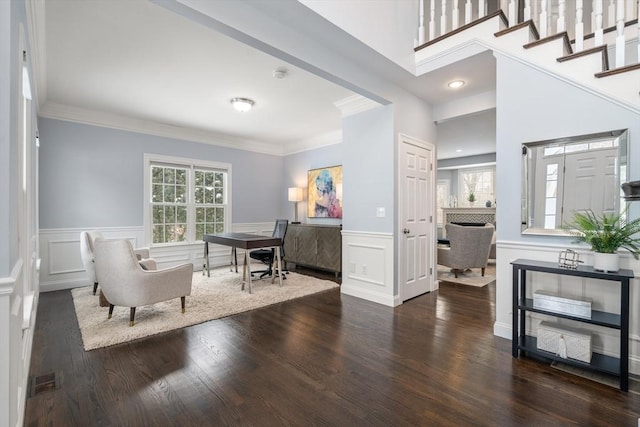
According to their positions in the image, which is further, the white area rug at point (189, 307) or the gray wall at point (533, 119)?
the white area rug at point (189, 307)

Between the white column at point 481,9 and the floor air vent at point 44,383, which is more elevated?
the white column at point 481,9

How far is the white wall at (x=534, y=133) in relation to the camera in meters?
2.11

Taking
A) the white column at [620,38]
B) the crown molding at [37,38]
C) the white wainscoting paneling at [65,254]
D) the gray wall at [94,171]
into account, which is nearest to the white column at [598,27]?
the white column at [620,38]

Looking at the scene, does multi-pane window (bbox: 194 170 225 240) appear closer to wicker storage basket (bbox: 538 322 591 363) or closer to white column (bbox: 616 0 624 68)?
wicker storage basket (bbox: 538 322 591 363)

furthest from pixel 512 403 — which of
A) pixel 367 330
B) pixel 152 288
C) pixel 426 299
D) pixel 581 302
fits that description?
pixel 152 288

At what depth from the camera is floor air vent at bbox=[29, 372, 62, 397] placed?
6.22 feet

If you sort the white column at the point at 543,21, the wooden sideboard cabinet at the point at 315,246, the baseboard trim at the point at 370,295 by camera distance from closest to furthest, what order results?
1. the white column at the point at 543,21
2. the baseboard trim at the point at 370,295
3. the wooden sideboard cabinet at the point at 315,246

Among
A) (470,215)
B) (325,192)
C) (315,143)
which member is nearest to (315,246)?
(325,192)

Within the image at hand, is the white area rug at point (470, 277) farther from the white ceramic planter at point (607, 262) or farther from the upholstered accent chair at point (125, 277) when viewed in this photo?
the upholstered accent chair at point (125, 277)

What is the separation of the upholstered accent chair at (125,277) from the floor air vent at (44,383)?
2.69 ft

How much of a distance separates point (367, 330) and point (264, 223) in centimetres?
440

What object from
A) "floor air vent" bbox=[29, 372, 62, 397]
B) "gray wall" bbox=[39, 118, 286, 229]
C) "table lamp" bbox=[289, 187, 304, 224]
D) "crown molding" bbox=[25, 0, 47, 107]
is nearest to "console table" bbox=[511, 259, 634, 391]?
"floor air vent" bbox=[29, 372, 62, 397]

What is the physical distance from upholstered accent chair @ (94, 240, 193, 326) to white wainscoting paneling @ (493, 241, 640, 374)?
3.23 metres

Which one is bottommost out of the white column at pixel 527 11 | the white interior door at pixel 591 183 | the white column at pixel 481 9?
the white interior door at pixel 591 183
